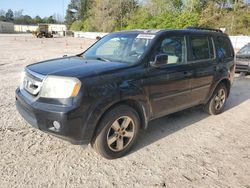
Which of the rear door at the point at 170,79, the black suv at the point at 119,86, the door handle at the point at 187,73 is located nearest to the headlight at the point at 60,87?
the black suv at the point at 119,86

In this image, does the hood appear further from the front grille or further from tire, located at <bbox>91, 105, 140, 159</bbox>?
tire, located at <bbox>91, 105, 140, 159</bbox>

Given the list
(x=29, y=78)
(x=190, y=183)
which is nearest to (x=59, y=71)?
(x=29, y=78)

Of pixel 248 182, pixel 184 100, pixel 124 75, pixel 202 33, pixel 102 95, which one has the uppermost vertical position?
pixel 202 33

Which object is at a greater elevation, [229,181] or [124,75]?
[124,75]

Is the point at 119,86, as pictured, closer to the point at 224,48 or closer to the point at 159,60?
the point at 159,60

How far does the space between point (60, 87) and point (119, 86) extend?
0.77 m

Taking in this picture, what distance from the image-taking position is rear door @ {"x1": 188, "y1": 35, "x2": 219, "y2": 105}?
4582 millimetres

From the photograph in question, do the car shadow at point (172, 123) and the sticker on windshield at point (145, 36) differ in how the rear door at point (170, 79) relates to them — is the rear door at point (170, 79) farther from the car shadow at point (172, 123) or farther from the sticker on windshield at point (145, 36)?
the car shadow at point (172, 123)

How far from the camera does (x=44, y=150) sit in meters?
3.70

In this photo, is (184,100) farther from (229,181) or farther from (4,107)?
(4,107)

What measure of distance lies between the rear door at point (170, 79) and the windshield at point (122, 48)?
25cm

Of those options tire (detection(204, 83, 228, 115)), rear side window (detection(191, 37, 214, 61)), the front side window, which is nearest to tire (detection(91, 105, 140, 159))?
the front side window

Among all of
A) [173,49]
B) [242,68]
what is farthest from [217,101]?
[242,68]

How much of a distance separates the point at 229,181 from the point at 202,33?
9.64ft
